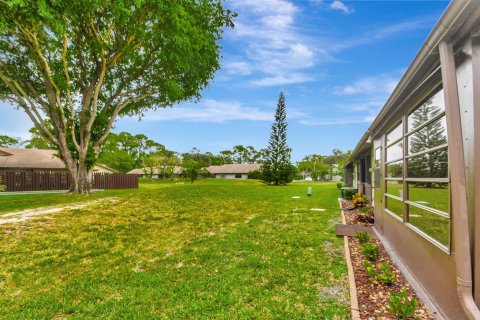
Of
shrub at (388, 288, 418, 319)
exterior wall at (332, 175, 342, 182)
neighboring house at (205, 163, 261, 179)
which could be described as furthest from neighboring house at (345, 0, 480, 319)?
exterior wall at (332, 175, 342, 182)

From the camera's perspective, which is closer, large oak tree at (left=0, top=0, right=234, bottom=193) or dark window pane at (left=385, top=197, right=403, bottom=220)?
dark window pane at (left=385, top=197, right=403, bottom=220)

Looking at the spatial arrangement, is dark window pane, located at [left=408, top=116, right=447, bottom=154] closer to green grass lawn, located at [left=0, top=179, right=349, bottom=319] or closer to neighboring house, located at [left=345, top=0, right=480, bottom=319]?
neighboring house, located at [left=345, top=0, right=480, bottom=319]

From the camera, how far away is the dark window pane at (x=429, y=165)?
3.10 meters

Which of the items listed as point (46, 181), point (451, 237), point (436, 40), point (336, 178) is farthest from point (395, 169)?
point (336, 178)

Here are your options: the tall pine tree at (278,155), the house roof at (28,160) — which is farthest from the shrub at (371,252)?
the tall pine tree at (278,155)

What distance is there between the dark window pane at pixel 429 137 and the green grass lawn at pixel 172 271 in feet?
7.60

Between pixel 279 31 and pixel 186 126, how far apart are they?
1826 inches

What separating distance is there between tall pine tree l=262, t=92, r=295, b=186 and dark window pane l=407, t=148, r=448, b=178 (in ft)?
112

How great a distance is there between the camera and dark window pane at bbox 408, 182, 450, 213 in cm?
303

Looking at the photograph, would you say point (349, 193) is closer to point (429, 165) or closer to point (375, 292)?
point (375, 292)

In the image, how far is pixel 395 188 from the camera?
5.55 m

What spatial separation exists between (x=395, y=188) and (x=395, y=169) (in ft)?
1.31

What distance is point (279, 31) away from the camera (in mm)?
12242

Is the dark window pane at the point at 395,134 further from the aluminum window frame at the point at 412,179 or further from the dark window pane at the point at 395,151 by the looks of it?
the dark window pane at the point at 395,151
